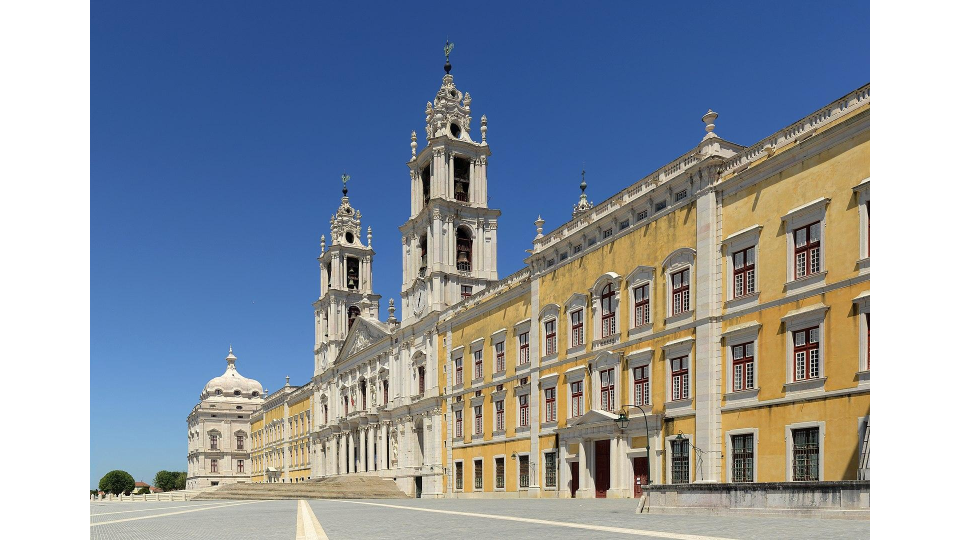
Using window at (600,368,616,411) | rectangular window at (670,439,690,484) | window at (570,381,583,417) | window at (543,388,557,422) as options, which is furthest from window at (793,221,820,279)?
window at (543,388,557,422)

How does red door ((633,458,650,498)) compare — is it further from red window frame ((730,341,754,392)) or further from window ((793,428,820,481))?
window ((793,428,820,481))

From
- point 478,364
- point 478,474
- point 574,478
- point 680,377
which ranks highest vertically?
point 680,377

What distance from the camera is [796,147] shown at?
27.1 metres

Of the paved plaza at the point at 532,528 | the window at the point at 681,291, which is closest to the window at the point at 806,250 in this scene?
the window at the point at 681,291

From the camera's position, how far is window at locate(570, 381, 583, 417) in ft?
127

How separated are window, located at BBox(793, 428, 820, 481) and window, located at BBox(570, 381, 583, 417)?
42.9 feet

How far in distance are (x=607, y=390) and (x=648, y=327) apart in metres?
3.95

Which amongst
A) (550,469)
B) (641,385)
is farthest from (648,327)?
(550,469)

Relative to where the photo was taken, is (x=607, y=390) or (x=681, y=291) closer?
(x=681, y=291)

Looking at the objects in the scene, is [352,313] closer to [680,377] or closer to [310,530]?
[680,377]

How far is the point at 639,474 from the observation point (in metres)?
34.2

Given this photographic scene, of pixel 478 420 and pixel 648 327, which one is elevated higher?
pixel 648 327

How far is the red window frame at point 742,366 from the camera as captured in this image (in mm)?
28797
